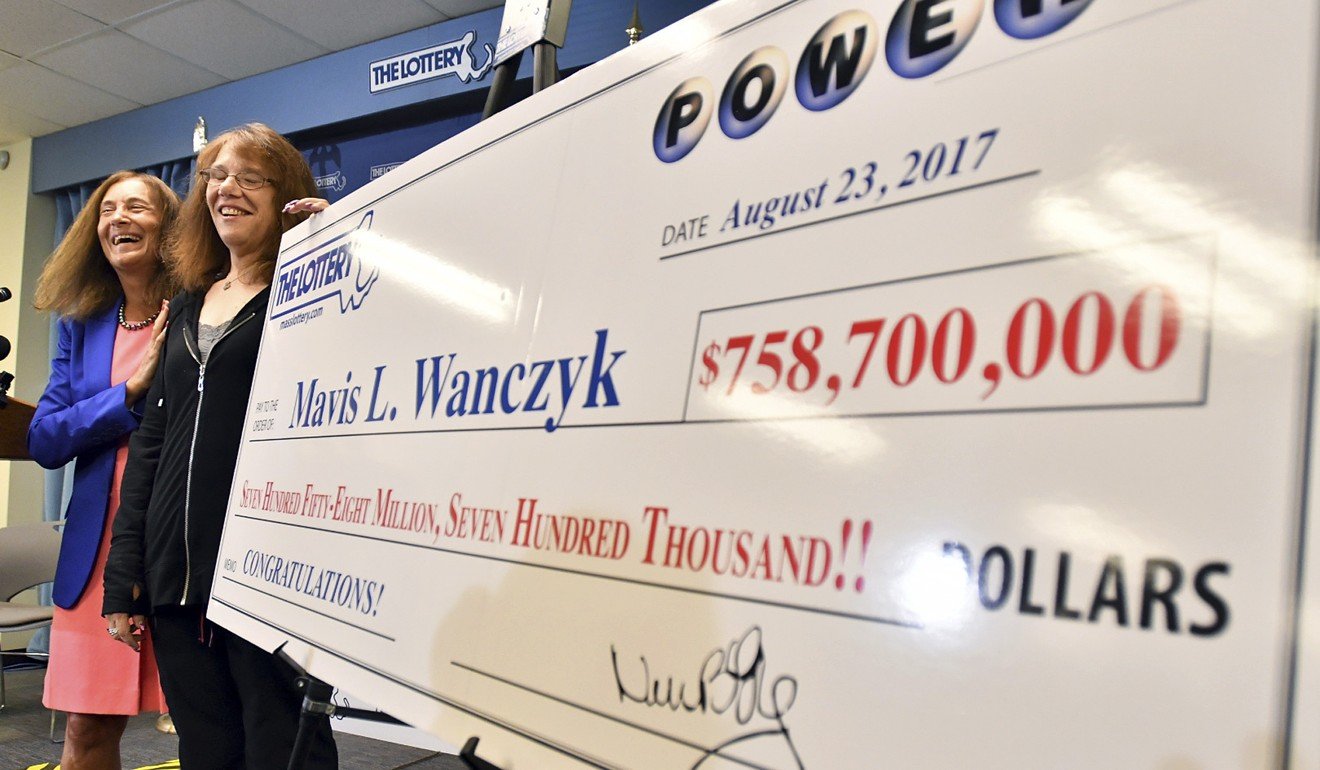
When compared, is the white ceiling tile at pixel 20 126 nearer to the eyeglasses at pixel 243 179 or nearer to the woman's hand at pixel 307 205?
the eyeglasses at pixel 243 179

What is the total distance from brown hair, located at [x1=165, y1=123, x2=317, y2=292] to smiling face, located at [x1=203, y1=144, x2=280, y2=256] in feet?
0.04

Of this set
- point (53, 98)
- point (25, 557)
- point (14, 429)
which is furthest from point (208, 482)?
point (53, 98)

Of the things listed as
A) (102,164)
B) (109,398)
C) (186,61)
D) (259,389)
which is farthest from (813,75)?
(102,164)

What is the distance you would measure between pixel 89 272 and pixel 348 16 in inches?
90.0

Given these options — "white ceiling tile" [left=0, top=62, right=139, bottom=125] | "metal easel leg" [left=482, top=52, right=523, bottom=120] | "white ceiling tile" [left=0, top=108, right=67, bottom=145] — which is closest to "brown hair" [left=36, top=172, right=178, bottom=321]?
"metal easel leg" [left=482, top=52, right=523, bottom=120]

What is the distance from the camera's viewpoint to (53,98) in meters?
4.66

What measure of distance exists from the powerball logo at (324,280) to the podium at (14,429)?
1454 mm

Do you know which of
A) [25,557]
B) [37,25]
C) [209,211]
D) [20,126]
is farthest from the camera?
[20,126]

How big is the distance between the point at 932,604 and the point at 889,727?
62 millimetres

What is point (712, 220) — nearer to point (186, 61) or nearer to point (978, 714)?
point (978, 714)

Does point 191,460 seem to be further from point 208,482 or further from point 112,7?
point 112,7

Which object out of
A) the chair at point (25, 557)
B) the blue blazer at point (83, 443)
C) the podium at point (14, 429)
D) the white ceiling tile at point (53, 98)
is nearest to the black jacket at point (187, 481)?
the blue blazer at point (83, 443)

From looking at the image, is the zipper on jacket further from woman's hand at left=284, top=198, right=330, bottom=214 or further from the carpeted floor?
the carpeted floor

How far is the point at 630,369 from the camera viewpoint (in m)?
0.61
